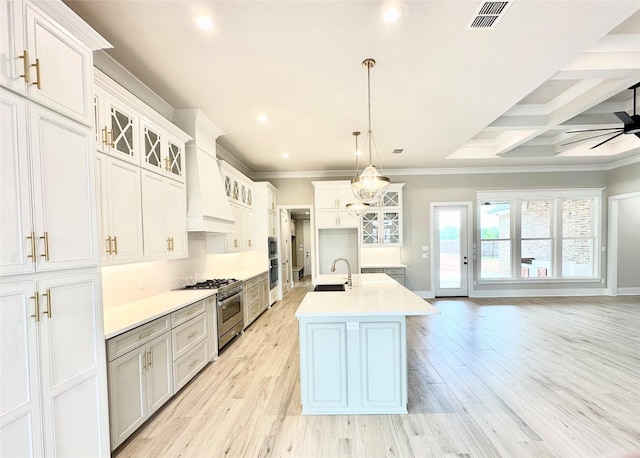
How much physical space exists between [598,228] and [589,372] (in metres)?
5.22

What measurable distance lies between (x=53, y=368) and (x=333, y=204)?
517 cm

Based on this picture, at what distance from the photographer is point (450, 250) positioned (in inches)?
257

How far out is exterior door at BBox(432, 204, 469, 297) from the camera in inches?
256

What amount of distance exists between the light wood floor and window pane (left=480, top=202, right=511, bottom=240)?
2.74 m

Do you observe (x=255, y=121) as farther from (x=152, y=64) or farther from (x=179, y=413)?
(x=179, y=413)

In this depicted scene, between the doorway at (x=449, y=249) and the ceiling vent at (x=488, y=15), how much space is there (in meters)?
4.83

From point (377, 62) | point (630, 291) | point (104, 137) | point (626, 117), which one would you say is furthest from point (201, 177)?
point (630, 291)

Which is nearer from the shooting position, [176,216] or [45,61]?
[45,61]

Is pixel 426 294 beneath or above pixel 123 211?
beneath

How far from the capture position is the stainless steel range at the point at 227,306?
349 cm

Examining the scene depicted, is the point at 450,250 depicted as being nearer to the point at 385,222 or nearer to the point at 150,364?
the point at 385,222

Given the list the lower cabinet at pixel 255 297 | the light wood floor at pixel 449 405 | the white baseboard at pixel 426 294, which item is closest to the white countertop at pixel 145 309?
the light wood floor at pixel 449 405

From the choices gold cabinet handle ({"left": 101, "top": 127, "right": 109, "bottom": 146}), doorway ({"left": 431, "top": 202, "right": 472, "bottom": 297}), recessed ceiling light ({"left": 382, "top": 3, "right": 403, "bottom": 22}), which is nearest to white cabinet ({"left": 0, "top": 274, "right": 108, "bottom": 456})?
gold cabinet handle ({"left": 101, "top": 127, "right": 109, "bottom": 146})

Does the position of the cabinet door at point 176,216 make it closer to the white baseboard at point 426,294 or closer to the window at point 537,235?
the white baseboard at point 426,294
